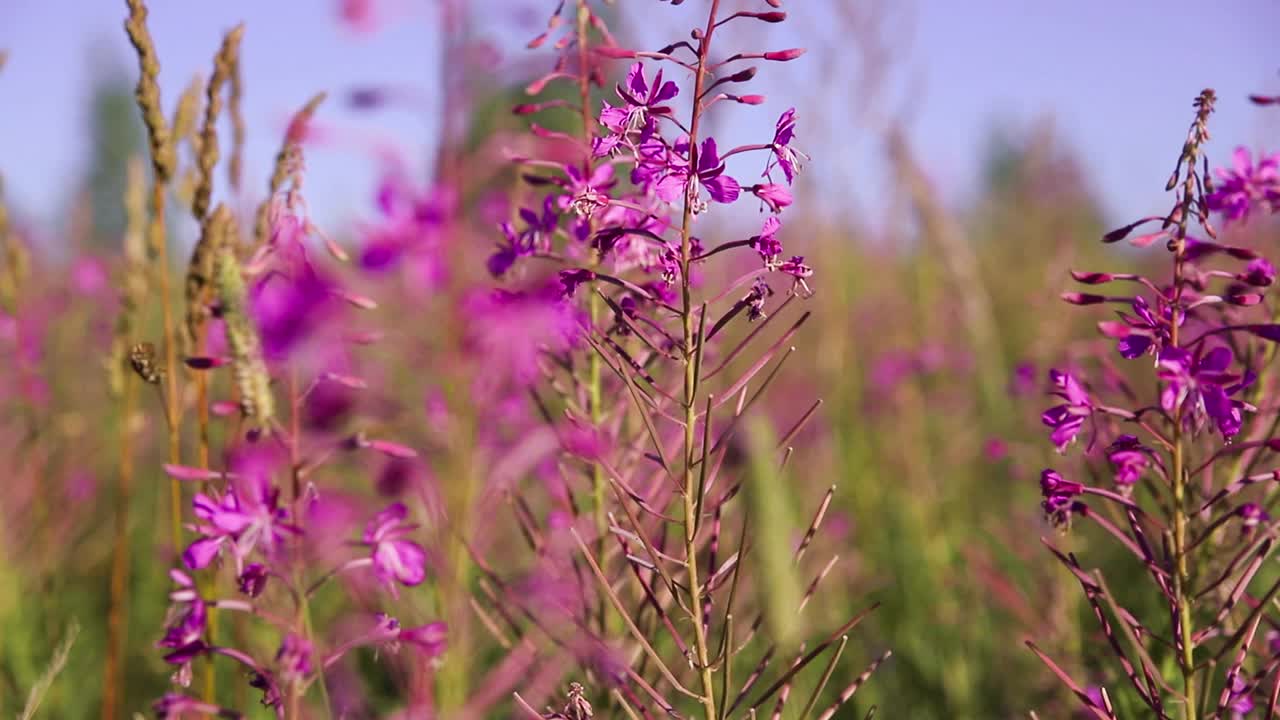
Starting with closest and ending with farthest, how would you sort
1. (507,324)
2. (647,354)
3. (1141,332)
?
1. (507,324)
2. (1141,332)
3. (647,354)

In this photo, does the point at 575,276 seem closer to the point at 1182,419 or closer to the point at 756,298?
the point at 756,298

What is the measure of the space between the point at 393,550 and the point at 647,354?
0.57 meters

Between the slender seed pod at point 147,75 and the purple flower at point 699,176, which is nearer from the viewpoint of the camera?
the purple flower at point 699,176

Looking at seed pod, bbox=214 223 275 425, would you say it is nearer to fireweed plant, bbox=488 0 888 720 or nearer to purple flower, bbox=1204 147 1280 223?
fireweed plant, bbox=488 0 888 720

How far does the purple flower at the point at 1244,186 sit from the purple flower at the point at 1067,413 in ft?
1.62

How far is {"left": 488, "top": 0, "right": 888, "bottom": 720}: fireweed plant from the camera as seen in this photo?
106 cm

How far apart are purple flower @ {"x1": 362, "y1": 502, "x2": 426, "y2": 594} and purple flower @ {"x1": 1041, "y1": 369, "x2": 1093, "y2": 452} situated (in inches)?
32.0

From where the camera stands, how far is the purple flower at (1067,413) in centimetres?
112

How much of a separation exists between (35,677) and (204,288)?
143 cm

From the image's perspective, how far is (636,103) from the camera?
106 centimetres

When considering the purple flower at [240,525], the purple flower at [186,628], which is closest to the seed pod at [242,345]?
the purple flower at [240,525]

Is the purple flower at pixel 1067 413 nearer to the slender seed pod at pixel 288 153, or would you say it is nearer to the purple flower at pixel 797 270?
the purple flower at pixel 797 270

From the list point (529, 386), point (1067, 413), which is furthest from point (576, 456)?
point (1067, 413)

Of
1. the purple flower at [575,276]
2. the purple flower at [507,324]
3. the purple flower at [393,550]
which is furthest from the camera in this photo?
the purple flower at [393,550]
